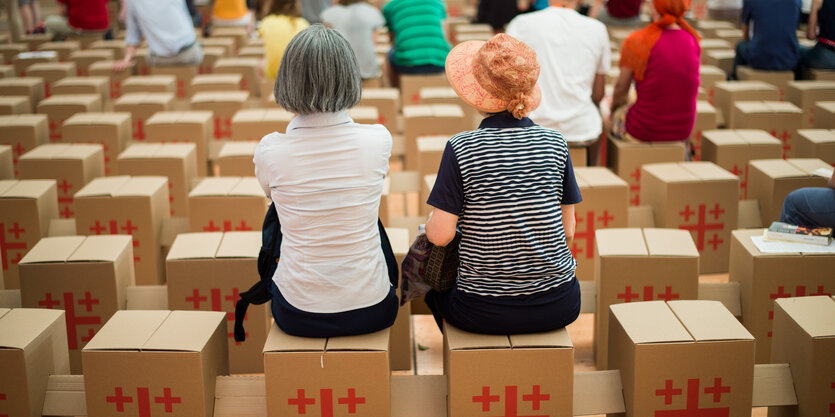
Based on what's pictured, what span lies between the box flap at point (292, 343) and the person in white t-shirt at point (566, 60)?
197cm

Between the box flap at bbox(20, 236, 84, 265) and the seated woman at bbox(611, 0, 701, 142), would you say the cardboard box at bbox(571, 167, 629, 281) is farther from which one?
the box flap at bbox(20, 236, 84, 265)

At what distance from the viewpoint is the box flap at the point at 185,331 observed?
1.95 m

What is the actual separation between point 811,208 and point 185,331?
1.83 meters

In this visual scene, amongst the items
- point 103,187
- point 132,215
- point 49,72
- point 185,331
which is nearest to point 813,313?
point 185,331

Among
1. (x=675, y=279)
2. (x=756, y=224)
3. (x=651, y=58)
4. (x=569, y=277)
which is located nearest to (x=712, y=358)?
(x=569, y=277)

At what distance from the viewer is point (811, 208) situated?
256cm

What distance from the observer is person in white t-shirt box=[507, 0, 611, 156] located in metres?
3.63

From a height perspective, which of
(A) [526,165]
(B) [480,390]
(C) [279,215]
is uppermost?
(A) [526,165]

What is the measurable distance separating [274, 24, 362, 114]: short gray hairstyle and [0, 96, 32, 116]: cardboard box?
3174 millimetres

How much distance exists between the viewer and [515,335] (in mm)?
1994

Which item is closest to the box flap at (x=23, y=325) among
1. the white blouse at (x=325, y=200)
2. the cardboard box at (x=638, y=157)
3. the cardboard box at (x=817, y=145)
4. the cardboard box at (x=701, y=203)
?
the white blouse at (x=325, y=200)

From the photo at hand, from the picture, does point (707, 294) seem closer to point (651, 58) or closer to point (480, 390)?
point (480, 390)

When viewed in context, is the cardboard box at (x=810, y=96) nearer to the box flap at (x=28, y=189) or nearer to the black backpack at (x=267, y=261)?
the black backpack at (x=267, y=261)

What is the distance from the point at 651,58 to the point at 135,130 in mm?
2600
